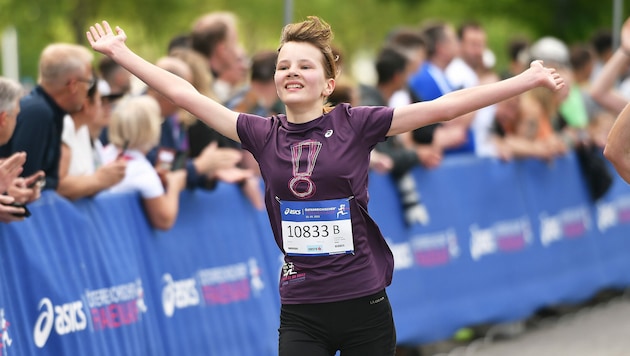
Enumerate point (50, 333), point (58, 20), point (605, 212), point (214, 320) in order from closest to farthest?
point (50, 333) < point (214, 320) < point (605, 212) < point (58, 20)

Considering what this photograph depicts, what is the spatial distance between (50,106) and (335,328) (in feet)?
8.31

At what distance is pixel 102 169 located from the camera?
709cm

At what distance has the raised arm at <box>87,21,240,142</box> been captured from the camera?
5.44 meters

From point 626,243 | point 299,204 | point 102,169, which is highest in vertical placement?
point 102,169

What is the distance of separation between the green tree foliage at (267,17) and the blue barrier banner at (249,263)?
999 centimetres

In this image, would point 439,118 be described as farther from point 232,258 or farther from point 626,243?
point 626,243

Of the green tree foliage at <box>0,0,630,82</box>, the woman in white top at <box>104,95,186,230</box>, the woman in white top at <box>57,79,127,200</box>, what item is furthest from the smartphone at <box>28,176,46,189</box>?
the green tree foliage at <box>0,0,630,82</box>

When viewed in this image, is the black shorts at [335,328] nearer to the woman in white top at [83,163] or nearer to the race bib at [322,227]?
the race bib at [322,227]

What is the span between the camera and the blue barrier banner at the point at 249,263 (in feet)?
21.8

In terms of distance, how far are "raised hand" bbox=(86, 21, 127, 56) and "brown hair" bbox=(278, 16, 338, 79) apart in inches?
28.7

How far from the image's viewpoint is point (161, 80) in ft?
18.1

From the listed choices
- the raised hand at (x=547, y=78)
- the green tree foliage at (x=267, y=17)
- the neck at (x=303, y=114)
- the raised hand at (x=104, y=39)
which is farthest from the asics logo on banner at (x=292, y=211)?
the green tree foliage at (x=267, y=17)

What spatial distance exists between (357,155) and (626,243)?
8.70 metres

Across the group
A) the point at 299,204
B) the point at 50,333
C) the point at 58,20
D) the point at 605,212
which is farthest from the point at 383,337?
the point at 58,20
